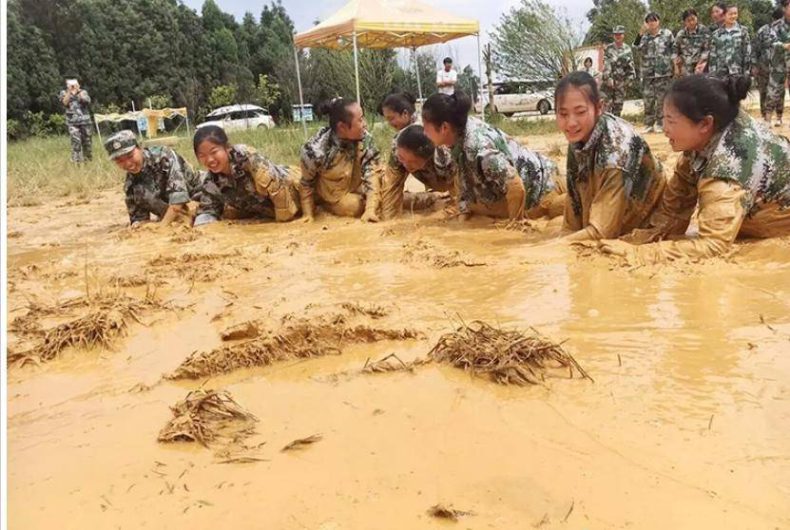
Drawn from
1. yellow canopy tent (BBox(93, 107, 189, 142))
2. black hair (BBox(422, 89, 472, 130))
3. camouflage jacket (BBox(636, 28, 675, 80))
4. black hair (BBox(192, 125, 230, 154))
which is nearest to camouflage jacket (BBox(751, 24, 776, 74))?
camouflage jacket (BBox(636, 28, 675, 80))

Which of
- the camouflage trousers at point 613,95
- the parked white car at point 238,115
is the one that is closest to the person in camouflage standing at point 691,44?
the camouflage trousers at point 613,95

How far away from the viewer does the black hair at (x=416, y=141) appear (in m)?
5.31

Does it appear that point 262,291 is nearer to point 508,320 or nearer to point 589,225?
point 508,320

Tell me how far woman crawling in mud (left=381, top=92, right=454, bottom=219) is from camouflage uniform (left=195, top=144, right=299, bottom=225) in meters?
0.88

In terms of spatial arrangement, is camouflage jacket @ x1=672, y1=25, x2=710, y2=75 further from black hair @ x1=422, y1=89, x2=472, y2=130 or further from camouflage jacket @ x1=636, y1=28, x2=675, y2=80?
black hair @ x1=422, y1=89, x2=472, y2=130

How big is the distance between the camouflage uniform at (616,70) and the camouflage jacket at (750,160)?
27.5 ft

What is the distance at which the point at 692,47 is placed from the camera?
988cm

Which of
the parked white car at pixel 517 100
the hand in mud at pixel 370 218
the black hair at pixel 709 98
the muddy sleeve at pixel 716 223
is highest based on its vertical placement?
the parked white car at pixel 517 100

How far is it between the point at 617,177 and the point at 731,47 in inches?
261

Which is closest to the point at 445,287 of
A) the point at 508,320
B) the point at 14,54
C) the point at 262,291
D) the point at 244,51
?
the point at 508,320

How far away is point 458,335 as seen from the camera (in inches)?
95.7

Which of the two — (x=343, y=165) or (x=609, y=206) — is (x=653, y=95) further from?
(x=609, y=206)

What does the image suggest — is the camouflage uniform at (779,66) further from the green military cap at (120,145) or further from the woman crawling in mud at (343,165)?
the green military cap at (120,145)

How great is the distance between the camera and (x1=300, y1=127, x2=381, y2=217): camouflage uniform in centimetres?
592
